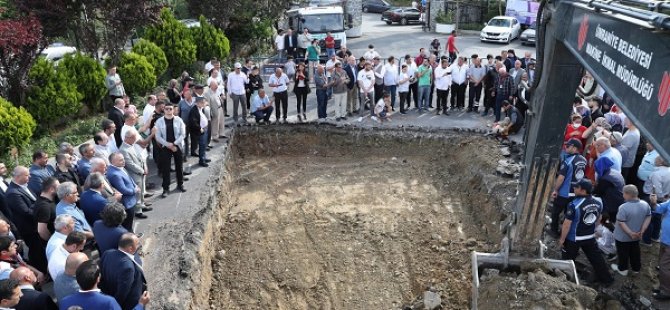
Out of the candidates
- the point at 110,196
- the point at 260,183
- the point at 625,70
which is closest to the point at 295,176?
the point at 260,183

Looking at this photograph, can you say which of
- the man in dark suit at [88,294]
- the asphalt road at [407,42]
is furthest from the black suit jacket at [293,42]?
the man in dark suit at [88,294]

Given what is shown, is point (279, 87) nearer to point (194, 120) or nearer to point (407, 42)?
point (194, 120)

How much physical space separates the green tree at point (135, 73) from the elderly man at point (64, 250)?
1026 cm

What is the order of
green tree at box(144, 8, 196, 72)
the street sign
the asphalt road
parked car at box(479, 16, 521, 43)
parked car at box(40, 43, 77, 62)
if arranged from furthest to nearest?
1. parked car at box(479, 16, 521, 43)
2. the asphalt road
3. parked car at box(40, 43, 77, 62)
4. green tree at box(144, 8, 196, 72)
5. the street sign

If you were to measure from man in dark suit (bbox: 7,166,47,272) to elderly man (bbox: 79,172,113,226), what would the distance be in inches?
23.8

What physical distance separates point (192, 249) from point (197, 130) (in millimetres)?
3588

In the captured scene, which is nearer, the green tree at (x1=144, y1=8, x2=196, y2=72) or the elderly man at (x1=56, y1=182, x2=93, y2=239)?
the elderly man at (x1=56, y1=182, x2=93, y2=239)

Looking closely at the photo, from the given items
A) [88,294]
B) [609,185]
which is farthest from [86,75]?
[609,185]

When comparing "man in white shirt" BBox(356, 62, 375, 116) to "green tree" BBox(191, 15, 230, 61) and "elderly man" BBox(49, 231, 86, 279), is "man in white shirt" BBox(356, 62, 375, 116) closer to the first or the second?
"green tree" BBox(191, 15, 230, 61)

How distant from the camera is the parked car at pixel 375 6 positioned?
3859cm

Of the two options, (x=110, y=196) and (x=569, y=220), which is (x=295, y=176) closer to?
(x=110, y=196)

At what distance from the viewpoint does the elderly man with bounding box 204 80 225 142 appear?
504 inches

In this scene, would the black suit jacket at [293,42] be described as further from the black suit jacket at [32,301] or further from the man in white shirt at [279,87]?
the black suit jacket at [32,301]

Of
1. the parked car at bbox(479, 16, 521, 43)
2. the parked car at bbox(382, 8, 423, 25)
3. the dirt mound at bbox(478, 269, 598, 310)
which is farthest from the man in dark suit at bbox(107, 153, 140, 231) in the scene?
the parked car at bbox(382, 8, 423, 25)
